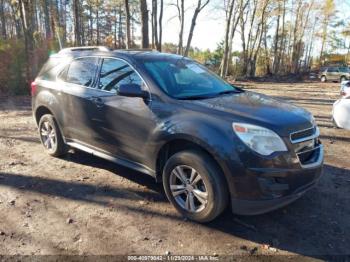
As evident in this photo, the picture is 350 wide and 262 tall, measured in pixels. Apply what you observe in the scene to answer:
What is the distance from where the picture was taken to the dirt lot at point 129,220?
333 centimetres

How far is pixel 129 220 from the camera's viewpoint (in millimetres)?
3832

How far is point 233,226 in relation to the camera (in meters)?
3.72

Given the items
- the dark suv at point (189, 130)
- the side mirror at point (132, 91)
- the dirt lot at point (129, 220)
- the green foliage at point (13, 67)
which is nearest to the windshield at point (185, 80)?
the dark suv at point (189, 130)

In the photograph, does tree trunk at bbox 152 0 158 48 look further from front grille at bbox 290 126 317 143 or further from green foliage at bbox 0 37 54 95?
front grille at bbox 290 126 317 143

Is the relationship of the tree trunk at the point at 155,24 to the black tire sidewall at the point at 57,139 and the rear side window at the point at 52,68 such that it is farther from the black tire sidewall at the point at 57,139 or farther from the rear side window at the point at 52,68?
the black tire sidewall at the point at 57,139

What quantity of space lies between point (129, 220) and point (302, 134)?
2132 mm

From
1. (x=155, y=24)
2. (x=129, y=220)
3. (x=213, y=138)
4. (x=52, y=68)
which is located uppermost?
(x=155, y=24)

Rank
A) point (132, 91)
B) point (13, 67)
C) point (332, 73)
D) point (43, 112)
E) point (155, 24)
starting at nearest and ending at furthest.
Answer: point (132, 91) < point (43, 112) < point (13, 67) < point (155, 24) < point (332, 73)

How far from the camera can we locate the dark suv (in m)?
3.34

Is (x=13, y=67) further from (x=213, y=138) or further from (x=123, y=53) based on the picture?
(x=213, y=138)

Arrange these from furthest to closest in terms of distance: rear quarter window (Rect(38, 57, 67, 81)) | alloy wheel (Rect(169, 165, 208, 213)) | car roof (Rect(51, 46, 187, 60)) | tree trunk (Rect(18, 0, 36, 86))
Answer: tree trunk (Rect(18, 0, 36, 86)) < rear quarter window (Rect(38, 57, 67, 81)) < car roof (Rect(51, 46, 187, 60)) < alloy wheel (Rect(169, 165, 208, 213))

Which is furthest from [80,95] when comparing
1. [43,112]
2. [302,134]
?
[302,134]

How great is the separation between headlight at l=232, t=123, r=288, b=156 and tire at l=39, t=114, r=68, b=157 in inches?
131

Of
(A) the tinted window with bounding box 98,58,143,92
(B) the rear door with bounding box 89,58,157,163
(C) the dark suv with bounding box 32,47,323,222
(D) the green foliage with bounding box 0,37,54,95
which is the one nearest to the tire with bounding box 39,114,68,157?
(C) the dark suv with bounding box 32,47,323,222
